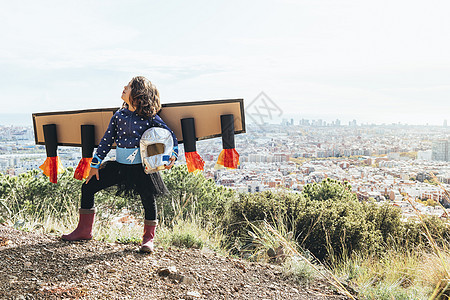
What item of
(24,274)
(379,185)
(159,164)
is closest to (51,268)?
(24,274)

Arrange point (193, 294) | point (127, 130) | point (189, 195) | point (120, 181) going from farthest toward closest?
point (189, 195) < point (120, 181) < point (127, 130) < point (193, 294)

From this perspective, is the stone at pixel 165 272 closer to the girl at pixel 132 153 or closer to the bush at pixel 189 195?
the girl at pixel 132 153

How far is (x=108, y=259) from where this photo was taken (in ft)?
11.1

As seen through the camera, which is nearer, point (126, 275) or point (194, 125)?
point (126, 275)

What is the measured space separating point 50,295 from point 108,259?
81cm

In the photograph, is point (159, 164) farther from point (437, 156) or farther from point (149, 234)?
point (437, 156)

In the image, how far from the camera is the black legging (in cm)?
354

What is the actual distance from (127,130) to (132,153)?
232 millimetres

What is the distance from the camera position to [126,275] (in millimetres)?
3096

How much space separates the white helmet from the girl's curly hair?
195 millimetres

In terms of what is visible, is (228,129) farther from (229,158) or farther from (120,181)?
(120,181)

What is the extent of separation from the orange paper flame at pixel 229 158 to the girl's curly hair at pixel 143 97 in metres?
0.86

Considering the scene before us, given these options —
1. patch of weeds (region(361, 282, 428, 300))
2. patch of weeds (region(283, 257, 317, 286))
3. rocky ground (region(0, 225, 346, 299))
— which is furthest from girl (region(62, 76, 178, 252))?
patch of weeds (region(361, 282, 428, 300))

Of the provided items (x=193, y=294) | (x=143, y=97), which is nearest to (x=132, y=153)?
(x=143, y=97)
